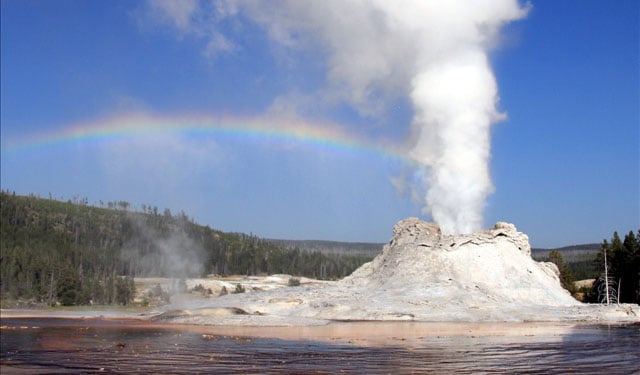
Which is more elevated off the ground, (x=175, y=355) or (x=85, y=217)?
(x=85, y=217)

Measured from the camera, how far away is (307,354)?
1081 inches

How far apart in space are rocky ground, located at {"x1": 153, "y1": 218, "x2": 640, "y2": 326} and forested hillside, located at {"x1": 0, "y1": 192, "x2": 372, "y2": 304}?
45823 millimetres

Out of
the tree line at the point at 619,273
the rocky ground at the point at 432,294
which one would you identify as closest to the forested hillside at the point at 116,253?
the rocky ground at the point at 432,294

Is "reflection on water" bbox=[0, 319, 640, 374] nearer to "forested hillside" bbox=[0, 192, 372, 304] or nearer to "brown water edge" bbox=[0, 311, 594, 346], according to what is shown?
"brown water edge" bbox=[0, 311, 594, 346]

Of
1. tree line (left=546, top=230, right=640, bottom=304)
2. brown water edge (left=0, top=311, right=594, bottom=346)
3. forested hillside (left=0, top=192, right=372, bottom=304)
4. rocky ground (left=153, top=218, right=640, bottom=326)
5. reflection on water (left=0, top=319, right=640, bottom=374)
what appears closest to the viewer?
reflection on water (left=0, top=319, right=640, bottom=374)

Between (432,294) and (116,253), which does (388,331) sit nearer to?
(432,294)

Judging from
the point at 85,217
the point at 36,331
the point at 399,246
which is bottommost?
the point at 36,331

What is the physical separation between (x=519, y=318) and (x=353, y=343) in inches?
859

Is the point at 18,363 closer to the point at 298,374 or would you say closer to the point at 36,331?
the point at 298,374

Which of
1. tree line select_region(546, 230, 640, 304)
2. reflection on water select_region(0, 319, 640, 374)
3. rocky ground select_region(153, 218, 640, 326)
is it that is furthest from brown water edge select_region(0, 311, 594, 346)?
tree line select_region(546, 230, 640, 304)

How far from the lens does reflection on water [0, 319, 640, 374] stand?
882 inches

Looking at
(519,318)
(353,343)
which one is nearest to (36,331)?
(353,343)

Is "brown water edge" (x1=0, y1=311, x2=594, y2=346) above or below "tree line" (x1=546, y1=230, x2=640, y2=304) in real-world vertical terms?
below

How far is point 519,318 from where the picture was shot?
161 feet
